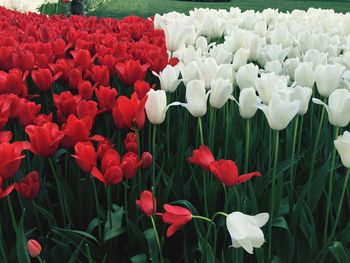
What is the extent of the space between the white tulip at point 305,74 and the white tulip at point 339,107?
17.5 inches

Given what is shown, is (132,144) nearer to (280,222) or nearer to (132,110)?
(132,110)

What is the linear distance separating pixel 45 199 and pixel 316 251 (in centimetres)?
104

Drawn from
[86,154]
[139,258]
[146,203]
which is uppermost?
[86,154]

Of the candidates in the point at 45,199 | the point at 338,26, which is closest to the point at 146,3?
the point at 338,26

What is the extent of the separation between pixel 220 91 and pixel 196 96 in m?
0.13

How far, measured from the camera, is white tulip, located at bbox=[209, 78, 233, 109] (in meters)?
2.09

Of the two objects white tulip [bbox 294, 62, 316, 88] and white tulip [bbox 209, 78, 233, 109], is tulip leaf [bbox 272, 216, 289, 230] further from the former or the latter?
white tulip [bbox 294, 62, 316, 88]

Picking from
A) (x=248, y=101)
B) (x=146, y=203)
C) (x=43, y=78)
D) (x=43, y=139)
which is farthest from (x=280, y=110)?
(x=43, y=78)

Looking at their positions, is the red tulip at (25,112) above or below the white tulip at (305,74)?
below

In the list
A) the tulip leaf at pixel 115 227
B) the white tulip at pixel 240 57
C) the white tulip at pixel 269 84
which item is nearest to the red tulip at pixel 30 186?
the tulip leaf at pixel 115 227

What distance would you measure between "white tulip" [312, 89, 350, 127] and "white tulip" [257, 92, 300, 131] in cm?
11

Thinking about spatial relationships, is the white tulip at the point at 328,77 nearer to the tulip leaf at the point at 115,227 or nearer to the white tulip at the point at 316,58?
the white tulip at the point at 316,58

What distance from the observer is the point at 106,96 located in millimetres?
2201

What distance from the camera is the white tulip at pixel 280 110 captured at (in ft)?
5.98
